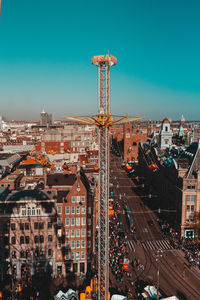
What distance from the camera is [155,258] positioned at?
51812mm

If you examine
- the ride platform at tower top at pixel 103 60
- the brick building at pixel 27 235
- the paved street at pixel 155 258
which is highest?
the ride platform at tower top at pixel 103 60

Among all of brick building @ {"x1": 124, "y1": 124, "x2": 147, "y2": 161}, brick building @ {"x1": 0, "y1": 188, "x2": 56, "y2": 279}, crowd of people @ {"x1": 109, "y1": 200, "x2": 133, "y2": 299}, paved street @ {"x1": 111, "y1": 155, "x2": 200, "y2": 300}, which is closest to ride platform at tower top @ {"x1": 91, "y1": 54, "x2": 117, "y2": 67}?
brick building @ {"x1": 0, "y1": 188, "x2": 56, "y2": 279}

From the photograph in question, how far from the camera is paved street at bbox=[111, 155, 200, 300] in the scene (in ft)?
142

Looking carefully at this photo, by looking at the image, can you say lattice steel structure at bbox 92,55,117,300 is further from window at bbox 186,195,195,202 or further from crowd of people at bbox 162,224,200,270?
window at bbox 186,195,195,202

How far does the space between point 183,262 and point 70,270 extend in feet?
70.7

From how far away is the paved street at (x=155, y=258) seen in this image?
43219 mm

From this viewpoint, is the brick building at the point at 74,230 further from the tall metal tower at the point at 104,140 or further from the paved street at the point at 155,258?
the tall metal tower at the point at 104,140

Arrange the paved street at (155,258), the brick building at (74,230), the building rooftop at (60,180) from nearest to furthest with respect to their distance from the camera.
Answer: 1. the paved street at (155,258)
2. the brick building at (74,230)
3. the building rooftop at (60,180)

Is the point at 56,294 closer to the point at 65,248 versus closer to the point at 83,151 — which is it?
the point at 65,248

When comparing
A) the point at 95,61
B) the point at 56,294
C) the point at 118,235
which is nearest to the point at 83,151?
the point at 118,235

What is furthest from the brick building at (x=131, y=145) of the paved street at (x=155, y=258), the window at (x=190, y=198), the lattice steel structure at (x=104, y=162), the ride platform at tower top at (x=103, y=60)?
the ride platform at tower top at (x=103, y=60)

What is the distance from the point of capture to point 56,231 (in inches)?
1795

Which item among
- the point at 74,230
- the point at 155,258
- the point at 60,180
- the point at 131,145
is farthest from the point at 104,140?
the point at 131,145

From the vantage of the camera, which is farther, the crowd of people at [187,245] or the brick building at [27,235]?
the crowd of people at [187,245]
